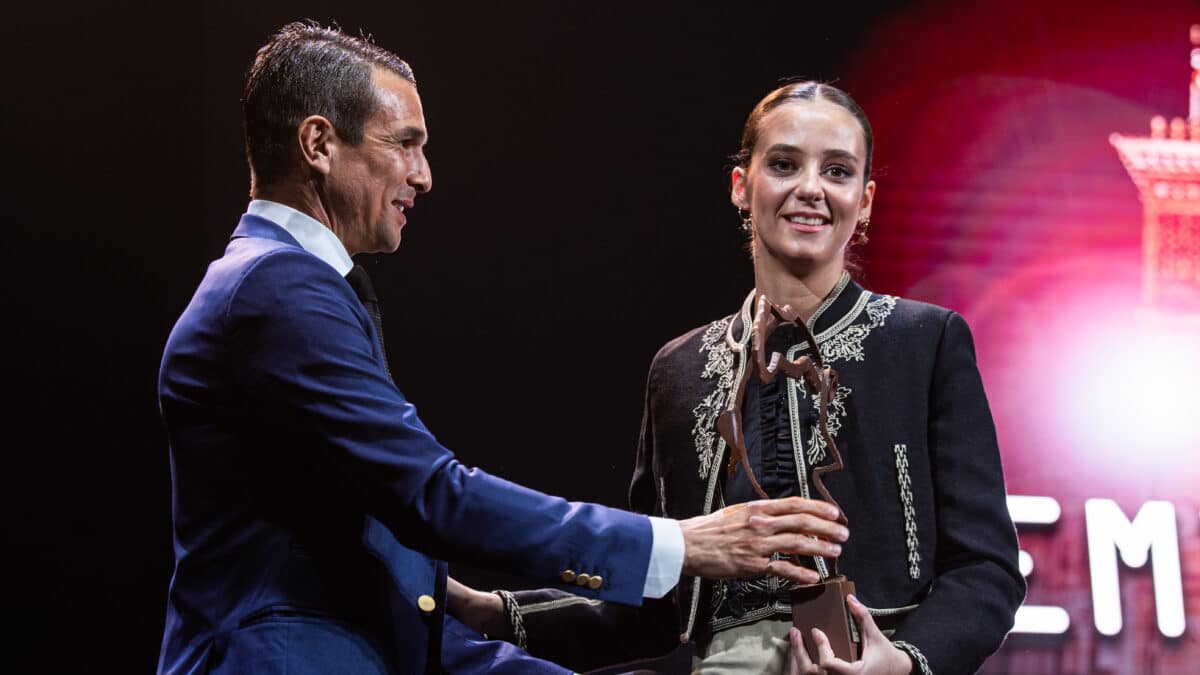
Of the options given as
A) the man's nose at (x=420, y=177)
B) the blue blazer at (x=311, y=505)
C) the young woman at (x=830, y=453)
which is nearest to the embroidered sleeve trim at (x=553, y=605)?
the young woman at (x=830, y=453)

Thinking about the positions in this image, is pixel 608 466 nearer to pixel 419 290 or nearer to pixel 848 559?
pixel 419 290

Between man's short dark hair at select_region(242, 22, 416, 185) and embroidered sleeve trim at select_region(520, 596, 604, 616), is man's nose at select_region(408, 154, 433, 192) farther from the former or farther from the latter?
embroidered sleeve trim at select_region(520, 596, 604, 616)

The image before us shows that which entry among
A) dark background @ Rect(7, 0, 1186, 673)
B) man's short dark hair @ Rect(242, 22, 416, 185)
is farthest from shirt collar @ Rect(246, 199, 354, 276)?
dark background @ Rect(7, 0, 1186, 673)

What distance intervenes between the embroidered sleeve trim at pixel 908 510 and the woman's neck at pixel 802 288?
27 cm

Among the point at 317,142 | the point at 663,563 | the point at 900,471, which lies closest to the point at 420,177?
the point at 317,142

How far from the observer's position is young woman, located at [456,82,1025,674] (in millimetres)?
1527

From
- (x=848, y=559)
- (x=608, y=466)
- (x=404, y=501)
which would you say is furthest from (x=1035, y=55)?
(x=404, y=501)

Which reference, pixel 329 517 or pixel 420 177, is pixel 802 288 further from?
pixel 329 517

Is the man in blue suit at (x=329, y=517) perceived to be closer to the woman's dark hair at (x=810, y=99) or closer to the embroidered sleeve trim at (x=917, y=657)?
the embroidered sleeve trim at (x=917, y=657)

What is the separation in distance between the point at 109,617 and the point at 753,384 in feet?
5.60

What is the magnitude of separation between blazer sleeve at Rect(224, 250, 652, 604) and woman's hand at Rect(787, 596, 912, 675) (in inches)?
8.3

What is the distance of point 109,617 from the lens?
268 centimetres

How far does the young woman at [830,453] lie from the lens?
5.01 ft

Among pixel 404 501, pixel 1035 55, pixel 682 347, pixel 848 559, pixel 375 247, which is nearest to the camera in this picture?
pixel 404 501
